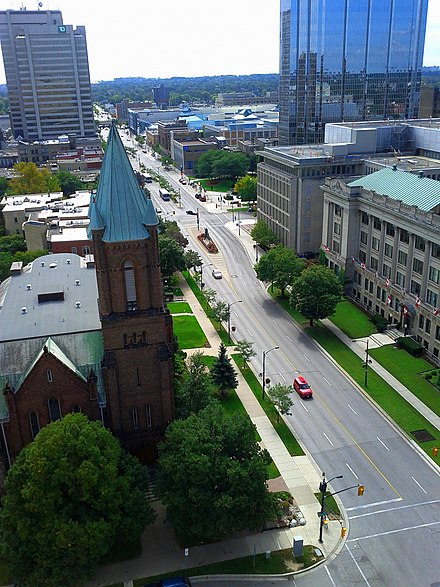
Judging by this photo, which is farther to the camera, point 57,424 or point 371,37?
point 371,37

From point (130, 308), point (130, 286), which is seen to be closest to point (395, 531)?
point (130, 308)

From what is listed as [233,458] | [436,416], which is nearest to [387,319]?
[436,416]

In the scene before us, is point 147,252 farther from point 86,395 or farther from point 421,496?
point 421,496

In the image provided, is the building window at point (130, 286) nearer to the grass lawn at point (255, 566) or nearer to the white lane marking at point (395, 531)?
the grass lawn at point (255, 566)

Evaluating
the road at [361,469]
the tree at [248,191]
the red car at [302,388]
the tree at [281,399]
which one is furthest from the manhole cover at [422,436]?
the tree at [248,191]

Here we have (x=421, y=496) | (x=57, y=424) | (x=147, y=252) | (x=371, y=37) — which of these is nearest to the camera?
(x=57, y=424)

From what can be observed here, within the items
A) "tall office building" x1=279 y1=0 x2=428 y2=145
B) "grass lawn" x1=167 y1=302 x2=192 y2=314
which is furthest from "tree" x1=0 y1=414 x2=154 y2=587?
"tall office building" x1=279 y1=0 x2=428 y2=145

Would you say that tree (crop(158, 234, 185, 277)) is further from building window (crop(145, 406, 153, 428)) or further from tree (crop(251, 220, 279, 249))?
building window (crop(145, 406, 153, 428))
